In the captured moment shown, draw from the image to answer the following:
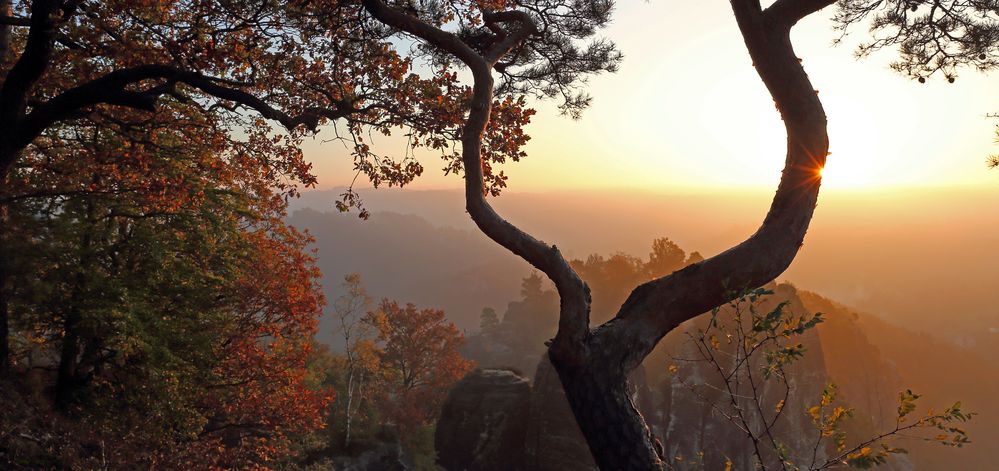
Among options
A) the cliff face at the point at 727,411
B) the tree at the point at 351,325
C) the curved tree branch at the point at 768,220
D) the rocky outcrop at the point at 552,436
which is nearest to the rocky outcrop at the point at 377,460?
the tree at the point at 351,325

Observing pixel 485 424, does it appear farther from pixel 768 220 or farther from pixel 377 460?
pixel 768 220

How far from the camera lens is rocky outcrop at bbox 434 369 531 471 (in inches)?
1084

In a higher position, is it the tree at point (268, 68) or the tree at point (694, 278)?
the tree at point (268, 68)

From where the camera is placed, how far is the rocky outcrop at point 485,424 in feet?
90.3

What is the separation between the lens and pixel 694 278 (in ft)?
15.1

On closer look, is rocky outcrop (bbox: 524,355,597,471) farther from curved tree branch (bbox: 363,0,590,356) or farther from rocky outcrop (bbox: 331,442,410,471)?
curved tree branch (bbox: 363,0,590,356)

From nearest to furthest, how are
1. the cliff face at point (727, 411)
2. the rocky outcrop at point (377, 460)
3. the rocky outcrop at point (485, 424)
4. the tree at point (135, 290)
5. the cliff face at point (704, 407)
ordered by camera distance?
the tree at point (135, 290) → the cliff face at point (704, 407) → the rocky outcrop at point (485, 424) → the rocky outcrop at point (377, 460) → the cliff face at point (727, 411)

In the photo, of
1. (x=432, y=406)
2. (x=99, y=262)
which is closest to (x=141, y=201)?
(x=99, y=262)

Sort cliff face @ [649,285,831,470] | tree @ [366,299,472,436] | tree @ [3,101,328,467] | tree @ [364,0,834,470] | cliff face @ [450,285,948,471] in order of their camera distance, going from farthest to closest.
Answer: tree @ [366,299,472,436]
cliff face @ [649,285,831,470]
cliff face @ [450,285,948,471]
tree @ [3,101,328,467]
tree @ [364,0,834,470]

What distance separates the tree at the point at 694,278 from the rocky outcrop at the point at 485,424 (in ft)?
78.5

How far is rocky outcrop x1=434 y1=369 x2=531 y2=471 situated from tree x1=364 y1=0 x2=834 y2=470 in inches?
942

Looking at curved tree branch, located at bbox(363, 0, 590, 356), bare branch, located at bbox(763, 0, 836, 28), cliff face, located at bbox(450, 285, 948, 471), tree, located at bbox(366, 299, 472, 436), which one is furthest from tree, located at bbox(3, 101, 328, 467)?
tree, located at bbox(366, 299, 472, 436)

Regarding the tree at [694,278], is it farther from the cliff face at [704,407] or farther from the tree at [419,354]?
the tree at [419,354]

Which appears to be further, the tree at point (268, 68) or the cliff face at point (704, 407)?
the cliff face at point (704, 407)
